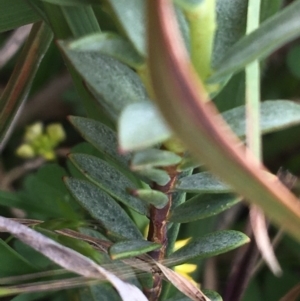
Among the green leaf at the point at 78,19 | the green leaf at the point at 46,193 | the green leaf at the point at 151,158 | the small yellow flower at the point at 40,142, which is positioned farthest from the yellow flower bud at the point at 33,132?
the green leaf at the point at 151,158

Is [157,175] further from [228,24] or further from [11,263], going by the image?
[11,263]

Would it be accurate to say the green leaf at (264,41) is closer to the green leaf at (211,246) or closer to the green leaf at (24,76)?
the green leaf at (211,246)

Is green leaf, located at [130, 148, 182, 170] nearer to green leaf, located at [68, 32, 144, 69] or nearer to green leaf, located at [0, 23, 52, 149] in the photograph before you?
green leaf, located at [68, 32, 144, 69]

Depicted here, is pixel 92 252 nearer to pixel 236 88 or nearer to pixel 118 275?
pixel 118 275

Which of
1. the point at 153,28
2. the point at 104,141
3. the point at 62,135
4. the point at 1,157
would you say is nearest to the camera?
the point at 153,28

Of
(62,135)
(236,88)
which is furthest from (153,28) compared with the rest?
(62,135)
